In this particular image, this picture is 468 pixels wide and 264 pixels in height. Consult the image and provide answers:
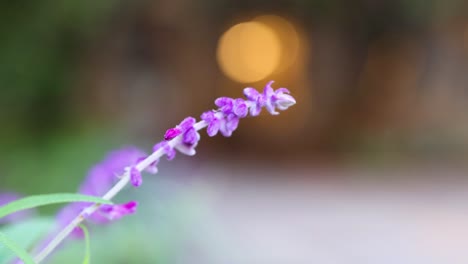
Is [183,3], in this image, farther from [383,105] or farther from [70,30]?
[383,105]

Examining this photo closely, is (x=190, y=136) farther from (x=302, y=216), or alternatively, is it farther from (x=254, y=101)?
(x=302, y=216)

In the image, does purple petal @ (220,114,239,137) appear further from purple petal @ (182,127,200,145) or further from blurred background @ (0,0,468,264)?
blurred background @ (0,0,468,264)

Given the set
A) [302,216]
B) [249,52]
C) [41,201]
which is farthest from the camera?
[249,52]

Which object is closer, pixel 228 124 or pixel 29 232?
pixel 228 124

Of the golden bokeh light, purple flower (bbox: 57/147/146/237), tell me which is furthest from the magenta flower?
the golden bokeh light

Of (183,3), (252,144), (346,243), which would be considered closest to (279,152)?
(252,144)

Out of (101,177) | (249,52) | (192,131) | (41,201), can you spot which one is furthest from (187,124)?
(249,52)

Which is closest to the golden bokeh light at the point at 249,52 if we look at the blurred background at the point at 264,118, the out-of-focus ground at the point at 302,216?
the blurred background at the point at 264,118
